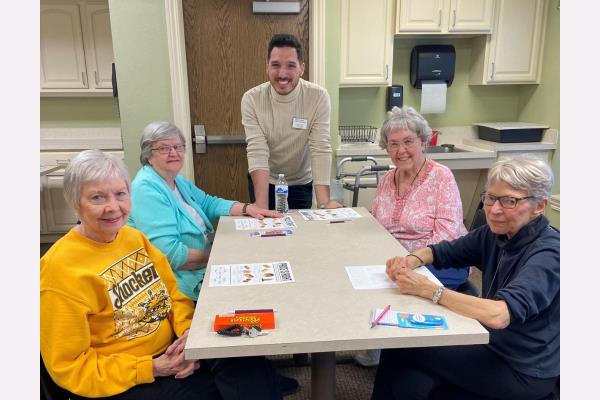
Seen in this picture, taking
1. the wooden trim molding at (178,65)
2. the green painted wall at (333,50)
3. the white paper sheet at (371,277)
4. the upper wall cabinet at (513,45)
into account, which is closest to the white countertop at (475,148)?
the green painted wall at (333,50)

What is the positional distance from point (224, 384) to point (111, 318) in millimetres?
381

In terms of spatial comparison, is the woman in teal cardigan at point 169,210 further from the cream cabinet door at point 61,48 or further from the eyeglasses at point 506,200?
the cream cabinet door at point 61,48

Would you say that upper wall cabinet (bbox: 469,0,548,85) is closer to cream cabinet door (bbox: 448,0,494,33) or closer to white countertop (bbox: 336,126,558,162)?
cream cabinet door (bbox: 448,0,494,33)

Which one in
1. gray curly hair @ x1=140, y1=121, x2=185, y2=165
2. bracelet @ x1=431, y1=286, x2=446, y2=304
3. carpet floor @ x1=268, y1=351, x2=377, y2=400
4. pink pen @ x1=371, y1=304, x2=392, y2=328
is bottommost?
carpet floor @ x1=268, y1=351, x2=377, y2=400

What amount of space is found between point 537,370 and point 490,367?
0.12 meters

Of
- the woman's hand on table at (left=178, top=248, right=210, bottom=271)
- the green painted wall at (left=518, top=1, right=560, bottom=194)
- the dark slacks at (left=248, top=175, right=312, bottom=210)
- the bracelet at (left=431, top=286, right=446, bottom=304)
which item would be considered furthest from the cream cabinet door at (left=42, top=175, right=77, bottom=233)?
the green painted wall at (left=518, top=1, right=560, bottom=194)

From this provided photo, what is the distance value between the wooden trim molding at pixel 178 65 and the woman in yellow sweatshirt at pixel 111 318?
1.85 meters

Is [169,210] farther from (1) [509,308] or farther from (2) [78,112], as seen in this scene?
(2) [78,112]

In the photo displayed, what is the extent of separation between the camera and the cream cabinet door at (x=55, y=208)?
12.8ft

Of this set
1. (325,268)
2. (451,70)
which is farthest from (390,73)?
(325,268)

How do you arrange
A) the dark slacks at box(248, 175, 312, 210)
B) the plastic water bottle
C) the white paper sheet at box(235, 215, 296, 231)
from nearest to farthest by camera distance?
the white paper sheet at box(235, 215, 296, 231) < the plastic water bottle < the dark slacks at box(248, 175, 312, 210)

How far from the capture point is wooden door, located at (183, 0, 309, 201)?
3.28 m

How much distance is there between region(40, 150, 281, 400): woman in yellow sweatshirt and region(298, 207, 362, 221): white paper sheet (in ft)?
2.99

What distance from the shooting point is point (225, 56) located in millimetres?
3363
